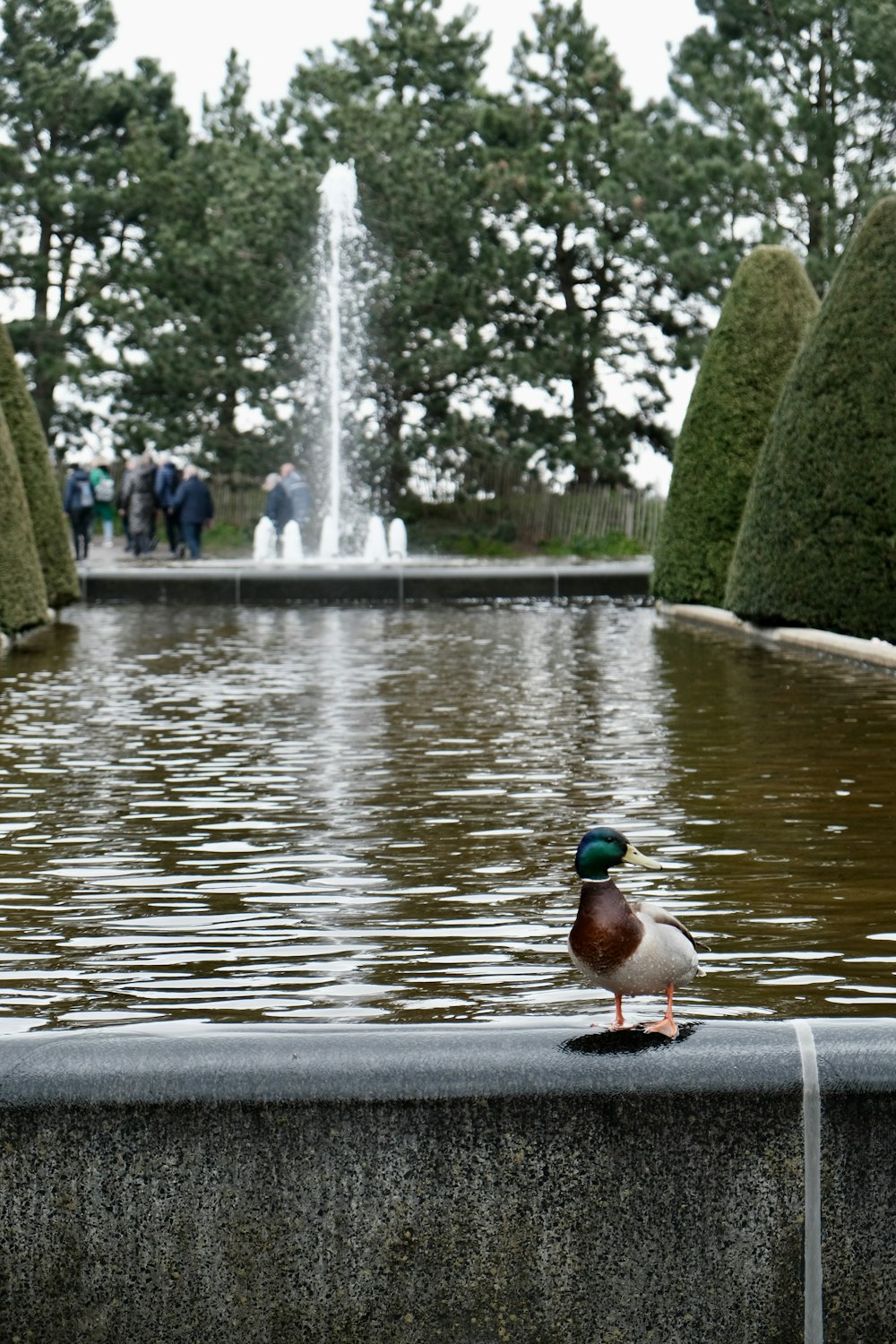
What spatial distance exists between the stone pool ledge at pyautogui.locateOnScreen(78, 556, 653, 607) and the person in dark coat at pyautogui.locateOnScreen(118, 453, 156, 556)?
270 inches

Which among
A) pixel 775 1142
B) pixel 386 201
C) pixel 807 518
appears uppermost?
pixel 386 201

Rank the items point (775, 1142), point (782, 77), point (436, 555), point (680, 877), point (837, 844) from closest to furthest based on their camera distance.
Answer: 1. point (775, 1142)
2. point (680, 877)
3. point (837, 844)
4. point (782, 77)
5. point (436, 555)

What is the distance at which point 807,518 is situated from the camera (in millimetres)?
15539

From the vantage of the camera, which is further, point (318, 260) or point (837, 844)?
point (318, 260)

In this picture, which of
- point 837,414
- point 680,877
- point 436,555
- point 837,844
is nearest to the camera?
point 680,877

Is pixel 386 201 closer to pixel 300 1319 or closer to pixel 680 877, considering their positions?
pixel 680 877

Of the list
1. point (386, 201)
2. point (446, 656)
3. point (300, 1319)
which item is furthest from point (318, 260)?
point (300, 1319)

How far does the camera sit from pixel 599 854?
3.81 metres

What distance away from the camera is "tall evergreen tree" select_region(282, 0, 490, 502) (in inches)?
1539

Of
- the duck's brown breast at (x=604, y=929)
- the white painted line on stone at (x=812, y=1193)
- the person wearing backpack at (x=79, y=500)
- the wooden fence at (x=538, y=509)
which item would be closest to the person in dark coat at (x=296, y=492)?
the person wearing backpack at (x=79, y=500)

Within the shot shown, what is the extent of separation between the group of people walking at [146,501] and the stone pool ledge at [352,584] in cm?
587

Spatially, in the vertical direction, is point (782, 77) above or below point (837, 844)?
above

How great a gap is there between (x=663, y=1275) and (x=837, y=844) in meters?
3.68

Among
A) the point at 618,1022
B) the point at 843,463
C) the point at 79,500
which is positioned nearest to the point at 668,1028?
the point at 618,1022
